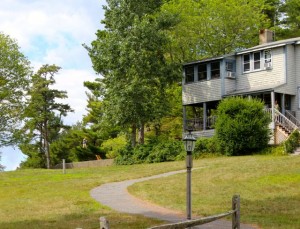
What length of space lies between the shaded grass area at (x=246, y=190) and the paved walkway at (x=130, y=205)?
44cm

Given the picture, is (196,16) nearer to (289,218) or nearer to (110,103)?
(110,103)

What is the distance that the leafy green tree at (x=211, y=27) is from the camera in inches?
1863

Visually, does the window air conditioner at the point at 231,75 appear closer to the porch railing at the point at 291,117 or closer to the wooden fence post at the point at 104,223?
the porch railing at the point at 291,117

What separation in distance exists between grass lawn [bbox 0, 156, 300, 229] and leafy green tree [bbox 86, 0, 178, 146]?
1152 centimetres

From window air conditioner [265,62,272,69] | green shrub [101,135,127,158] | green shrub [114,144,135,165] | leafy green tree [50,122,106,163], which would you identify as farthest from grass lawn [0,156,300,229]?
leafy green tree [50,122,106,163]

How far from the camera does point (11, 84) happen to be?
174 feet

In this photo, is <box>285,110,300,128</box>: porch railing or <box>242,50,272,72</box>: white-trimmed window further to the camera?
<box>242,50,272,72</box>: white-trimmed window

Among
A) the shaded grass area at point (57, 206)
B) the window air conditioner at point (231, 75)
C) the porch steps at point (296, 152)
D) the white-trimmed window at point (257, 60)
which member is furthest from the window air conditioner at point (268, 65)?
the shaded grass area at point (57, 206)

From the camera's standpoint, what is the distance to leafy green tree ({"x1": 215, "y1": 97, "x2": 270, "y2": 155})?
33344 mm

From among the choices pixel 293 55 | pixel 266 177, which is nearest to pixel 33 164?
pixel 293 55

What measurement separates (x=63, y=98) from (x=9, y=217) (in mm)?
46731

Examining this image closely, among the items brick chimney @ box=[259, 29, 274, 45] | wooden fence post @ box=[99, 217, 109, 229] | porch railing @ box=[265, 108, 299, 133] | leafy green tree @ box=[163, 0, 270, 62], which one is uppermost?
leafy green tree @ box=[163, 0, 270, 62]

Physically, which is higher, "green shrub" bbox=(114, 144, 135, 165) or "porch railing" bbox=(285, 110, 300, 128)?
"porch railing" bbox=(285, 110, 300, 128)

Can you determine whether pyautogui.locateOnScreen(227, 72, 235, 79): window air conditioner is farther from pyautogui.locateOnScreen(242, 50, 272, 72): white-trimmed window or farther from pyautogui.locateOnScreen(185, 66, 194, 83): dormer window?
pyautogui.locateOnScreen(185, 66, 194, 83): dormer window
